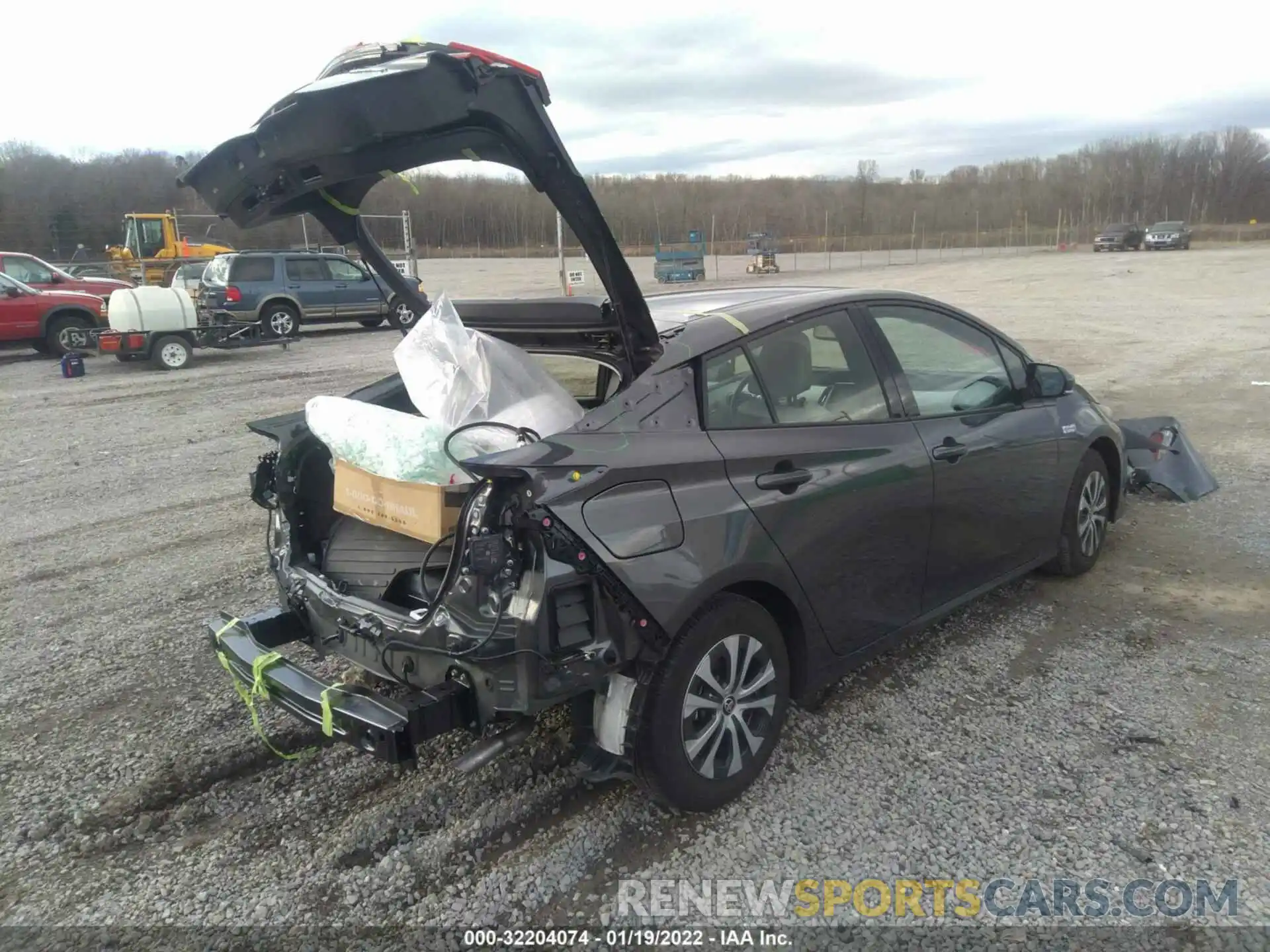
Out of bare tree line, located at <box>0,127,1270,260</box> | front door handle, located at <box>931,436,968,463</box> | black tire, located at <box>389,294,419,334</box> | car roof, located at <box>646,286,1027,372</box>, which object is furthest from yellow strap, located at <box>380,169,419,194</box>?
bare tree line, located at <box>0,127,1270,260</box>

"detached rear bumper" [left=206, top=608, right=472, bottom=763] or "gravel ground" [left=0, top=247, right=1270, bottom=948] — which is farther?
"gravel ground" [left=0, top=247, right=1270, bottom=948]

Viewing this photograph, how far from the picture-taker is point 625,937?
2.54 meters

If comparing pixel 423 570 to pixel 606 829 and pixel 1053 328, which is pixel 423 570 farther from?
pixel 1053 328

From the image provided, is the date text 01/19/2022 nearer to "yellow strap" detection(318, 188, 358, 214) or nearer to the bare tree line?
"yellow strap" detection(318, 188, 358, 214)

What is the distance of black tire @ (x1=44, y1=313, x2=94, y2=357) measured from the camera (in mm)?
16297

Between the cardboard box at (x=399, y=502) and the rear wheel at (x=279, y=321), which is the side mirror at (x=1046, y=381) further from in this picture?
the rear wheel at (x=279, y=321)

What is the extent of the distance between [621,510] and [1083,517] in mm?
Result: 3283

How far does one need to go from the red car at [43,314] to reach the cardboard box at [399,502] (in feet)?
52.7

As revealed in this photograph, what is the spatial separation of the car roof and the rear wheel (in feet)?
52.9

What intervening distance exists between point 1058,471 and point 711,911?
9.84 ft

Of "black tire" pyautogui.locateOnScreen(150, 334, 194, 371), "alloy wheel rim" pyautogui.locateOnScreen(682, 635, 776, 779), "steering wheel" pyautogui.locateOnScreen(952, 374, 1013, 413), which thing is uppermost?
"steering wheel" pyautogui.locateOnScreen(952, 374, 1013, 413)

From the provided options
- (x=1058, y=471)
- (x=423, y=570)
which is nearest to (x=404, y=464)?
(x=423, y=570)

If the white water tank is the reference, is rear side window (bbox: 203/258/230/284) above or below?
above

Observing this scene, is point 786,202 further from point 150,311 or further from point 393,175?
point 393,175
